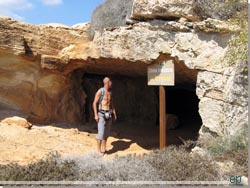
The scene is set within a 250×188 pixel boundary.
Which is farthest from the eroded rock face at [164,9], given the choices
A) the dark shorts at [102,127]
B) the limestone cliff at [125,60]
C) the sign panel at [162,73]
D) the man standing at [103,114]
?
the dark shorts at [102,127]

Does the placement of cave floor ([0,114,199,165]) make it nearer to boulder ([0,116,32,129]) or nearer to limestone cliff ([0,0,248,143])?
boulder ([0,116,32,129])

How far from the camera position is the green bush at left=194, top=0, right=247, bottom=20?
669cm

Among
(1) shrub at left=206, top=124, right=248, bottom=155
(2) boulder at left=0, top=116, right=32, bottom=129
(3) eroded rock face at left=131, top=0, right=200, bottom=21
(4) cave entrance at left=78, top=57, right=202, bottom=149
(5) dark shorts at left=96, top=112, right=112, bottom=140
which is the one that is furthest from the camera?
(4) cave entrance at left=78, top=57, right=202, bottom=149

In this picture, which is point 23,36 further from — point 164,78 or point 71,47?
point 164,78

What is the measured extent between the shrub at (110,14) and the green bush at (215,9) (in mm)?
1519

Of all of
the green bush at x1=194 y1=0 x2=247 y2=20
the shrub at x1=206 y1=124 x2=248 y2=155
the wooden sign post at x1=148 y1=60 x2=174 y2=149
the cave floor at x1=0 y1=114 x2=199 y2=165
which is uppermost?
the green bush at x1=194 y1=0 x2=247 y2=20

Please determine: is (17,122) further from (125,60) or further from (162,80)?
(162,80)

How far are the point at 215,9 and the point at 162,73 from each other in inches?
62.4

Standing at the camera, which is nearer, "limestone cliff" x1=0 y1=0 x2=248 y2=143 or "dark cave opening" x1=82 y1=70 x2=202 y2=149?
"limestone cliff" x1=0 y1=0 x2=248 y2=143

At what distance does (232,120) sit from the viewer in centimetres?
602

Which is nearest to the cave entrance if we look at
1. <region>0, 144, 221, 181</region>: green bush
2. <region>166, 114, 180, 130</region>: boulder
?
<region>166, 114, 180, 130</region>: boulder

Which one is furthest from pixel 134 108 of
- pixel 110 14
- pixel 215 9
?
pixel 215 9

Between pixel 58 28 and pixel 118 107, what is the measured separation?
308cm

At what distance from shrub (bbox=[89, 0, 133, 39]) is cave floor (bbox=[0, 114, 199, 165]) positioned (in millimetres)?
2433
